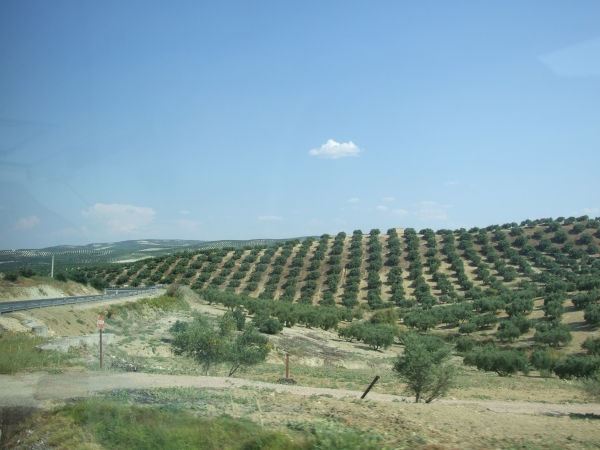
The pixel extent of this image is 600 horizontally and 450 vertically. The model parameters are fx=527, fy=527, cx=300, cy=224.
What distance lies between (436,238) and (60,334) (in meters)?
79.5

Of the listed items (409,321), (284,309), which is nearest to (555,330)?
(409,321)

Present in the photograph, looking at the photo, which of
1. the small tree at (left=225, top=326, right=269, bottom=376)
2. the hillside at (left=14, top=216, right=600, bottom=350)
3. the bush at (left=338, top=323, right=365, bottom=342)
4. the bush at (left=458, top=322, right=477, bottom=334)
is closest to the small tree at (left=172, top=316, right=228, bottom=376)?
the small tree at (left=225, top=326, right=269, bottom=376)

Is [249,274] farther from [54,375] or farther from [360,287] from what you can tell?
[54,375]

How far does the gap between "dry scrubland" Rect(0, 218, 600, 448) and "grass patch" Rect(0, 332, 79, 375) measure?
0.62ft

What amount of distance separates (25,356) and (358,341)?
3672cm

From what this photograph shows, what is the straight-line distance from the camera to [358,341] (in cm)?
5256

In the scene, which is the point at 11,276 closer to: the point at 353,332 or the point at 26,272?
the point at 26,272

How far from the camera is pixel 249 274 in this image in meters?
88.2

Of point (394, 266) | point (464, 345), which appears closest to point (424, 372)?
point (464, 345)

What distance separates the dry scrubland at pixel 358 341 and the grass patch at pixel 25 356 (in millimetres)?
189

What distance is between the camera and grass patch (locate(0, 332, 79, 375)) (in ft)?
62.3

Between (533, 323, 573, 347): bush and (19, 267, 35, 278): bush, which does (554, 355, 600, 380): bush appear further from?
(19, 267, 35, 278): bush

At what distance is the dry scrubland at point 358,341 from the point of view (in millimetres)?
10812

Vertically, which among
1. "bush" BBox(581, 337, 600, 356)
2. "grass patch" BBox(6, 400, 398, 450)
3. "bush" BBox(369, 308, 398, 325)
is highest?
"grass patch" BBox(6, 400, 398, 450)
